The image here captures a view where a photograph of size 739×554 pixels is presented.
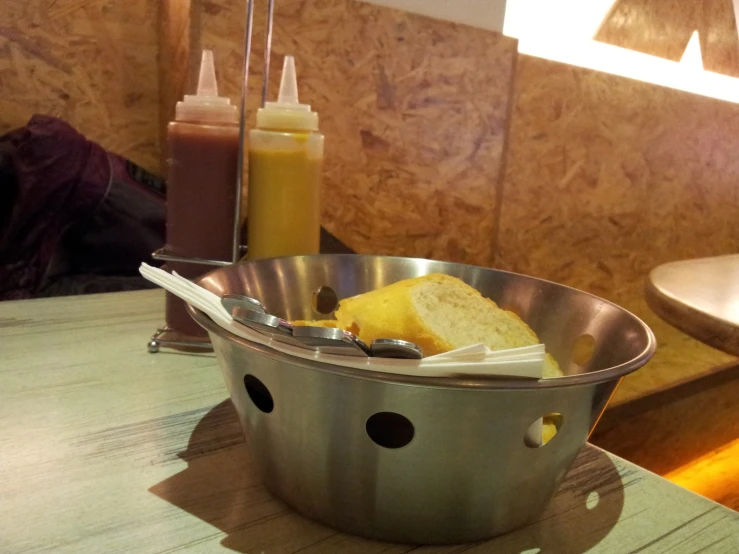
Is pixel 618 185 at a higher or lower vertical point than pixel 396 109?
lower

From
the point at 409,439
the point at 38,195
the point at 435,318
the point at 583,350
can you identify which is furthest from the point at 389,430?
the point at 38,195

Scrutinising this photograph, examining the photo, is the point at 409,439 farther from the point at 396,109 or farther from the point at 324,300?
the point at 396,109

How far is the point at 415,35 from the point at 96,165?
700 mm

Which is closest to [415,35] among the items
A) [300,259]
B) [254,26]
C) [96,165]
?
[254,26]

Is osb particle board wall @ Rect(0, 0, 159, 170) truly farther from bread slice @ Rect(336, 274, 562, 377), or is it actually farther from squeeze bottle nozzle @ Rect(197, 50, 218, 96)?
bread slice @ Rect(336, 274, 562, 377)

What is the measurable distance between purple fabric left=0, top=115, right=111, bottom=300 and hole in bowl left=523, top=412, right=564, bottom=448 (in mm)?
1018

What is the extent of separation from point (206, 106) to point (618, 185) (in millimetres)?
1483

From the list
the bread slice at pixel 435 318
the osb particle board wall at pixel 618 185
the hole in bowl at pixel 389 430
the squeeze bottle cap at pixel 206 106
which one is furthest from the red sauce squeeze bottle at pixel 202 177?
the osb particle board wall at pixel 618 185

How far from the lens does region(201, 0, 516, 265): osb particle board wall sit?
1.19 metres

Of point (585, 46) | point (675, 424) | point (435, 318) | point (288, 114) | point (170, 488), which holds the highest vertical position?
point (585, 46)

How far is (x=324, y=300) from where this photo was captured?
650 mm

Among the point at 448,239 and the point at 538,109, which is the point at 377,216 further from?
the point at 538,109

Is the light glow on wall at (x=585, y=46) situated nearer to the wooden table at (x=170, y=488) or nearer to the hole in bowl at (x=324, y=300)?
the hole in bowl at (x=324, y=300)

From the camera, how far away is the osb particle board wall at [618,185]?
5.24 ft
